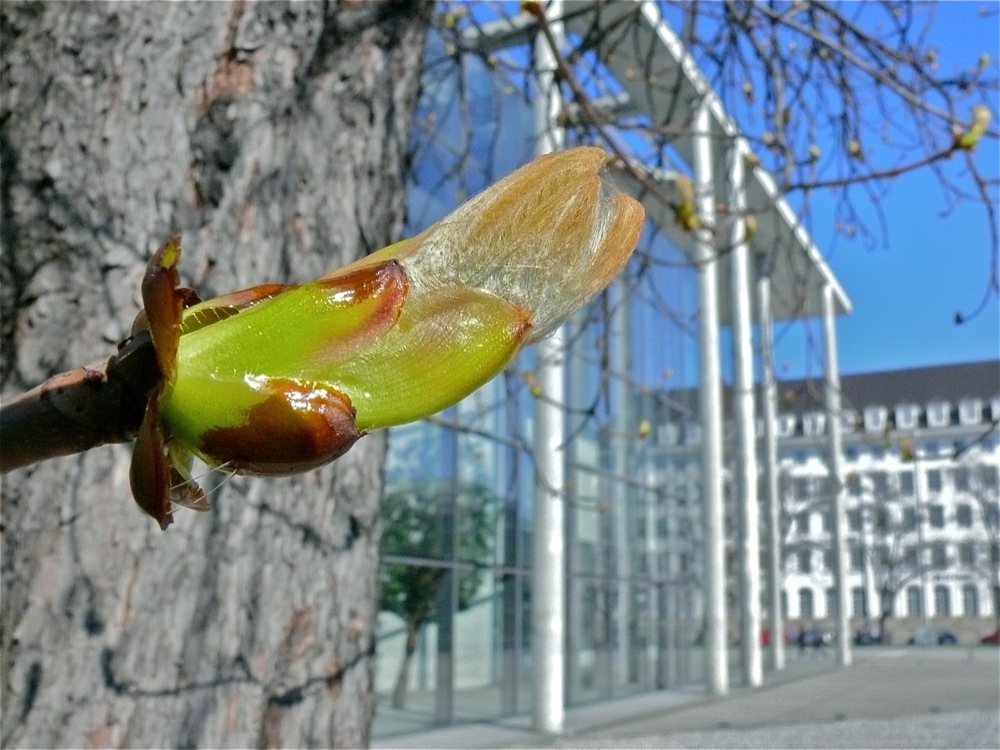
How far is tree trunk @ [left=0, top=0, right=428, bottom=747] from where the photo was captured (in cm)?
121

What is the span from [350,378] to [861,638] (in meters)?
39.1

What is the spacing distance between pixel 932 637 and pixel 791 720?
95.4 ft

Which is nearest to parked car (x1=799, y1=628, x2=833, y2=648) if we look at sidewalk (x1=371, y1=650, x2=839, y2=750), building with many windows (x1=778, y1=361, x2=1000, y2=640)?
building with many windows (x1=778, y1=361, x2=1000, y2=640)

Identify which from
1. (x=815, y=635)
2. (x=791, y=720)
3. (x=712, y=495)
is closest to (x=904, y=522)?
(x=815, y=635)

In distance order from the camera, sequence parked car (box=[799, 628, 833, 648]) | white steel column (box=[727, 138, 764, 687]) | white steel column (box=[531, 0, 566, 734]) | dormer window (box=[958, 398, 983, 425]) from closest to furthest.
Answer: white steel column (box=[531, 0, 566, 734]), white steel column (box=[727, 138, 764, 687]), dormer window (box=[958, 398, 983, 425]), parked car (box=[799, 628, 833, 648])

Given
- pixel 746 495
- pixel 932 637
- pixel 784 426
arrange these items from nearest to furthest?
1. pixel 746 495
2. pixel 784 426
3. pixel 932 637

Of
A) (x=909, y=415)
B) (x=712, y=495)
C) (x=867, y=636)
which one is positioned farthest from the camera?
(x=867, y=636)

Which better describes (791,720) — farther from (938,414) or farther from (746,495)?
(938,414)

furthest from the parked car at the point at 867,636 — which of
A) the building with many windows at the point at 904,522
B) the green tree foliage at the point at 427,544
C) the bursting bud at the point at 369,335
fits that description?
the bursting bud at the point at 369,335

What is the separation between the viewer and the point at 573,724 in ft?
29.4

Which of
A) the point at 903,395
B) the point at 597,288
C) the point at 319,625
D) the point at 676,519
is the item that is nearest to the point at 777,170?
the point at 319,625

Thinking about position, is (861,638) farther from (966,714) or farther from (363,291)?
(363,291)

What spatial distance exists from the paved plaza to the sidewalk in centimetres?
1

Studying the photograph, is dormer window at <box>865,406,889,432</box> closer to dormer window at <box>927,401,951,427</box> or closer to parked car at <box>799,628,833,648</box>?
dormer window at <box>927,401,951,427</box>
